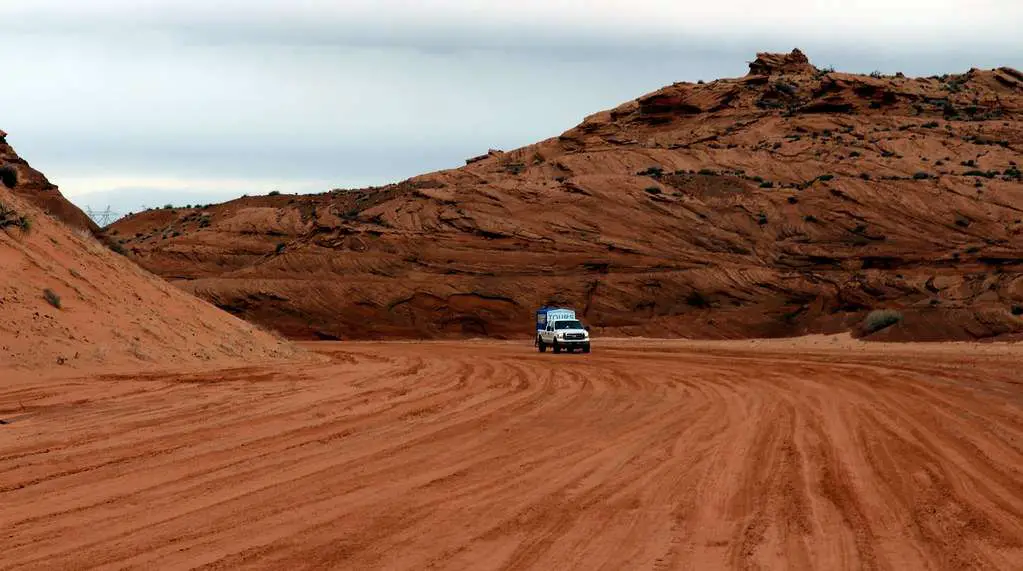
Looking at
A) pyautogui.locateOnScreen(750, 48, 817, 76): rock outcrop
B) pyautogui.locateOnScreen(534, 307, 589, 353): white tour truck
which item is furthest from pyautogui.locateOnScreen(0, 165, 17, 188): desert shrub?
pyautogui.locateOnScreen(750, 48, 817, 76): rock outcrop

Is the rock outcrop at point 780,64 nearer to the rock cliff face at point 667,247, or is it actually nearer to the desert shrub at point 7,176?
the rock cliff face at point 667,247

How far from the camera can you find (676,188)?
74500mm

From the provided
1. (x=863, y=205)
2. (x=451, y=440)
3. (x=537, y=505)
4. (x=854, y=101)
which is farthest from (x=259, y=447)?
(x=854, y=101)

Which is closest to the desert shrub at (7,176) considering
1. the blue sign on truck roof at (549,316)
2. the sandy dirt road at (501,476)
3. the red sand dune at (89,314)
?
the red sand dune at (89,314)

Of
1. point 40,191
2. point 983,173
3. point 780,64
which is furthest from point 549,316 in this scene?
point 780,64

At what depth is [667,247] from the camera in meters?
67.1

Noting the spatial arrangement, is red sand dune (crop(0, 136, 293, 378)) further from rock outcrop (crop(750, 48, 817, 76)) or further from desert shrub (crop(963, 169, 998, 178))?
rock outcrop (crop(750, 48, 817, 76))

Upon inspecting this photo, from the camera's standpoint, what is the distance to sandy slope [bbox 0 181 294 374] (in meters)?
24.9

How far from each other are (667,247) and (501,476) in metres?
55.6

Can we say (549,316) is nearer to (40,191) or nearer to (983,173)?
(40,191)

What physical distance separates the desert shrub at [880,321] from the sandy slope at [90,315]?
28547mm

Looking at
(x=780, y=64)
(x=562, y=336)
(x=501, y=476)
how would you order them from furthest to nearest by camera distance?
1. (x=780, y=64)
2. (x=562, y=336)
3. (x=501, y=476)

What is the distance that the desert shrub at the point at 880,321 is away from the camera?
50.0m

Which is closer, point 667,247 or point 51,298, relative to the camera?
point 51,298
